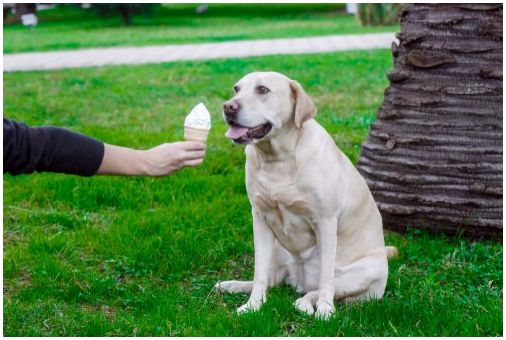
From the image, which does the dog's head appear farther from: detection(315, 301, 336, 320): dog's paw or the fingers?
detection(315, 301, 336, 320): dog's paw

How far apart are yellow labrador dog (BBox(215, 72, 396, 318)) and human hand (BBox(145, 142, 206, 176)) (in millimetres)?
279

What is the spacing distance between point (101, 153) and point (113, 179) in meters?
3.28

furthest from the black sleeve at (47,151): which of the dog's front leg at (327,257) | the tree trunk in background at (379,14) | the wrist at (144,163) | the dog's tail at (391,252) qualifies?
the tree trunk in background at (379,14)

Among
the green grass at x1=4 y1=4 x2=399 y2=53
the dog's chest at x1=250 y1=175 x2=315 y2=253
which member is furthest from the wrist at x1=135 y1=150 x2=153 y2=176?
the green grass at x1=4 y1=4 x2=399 y2=53

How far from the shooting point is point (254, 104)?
4.09 meters

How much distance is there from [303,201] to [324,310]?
0.56 m

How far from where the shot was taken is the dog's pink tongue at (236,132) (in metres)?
4.04

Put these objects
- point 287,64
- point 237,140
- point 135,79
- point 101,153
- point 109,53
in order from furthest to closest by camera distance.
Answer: point 109,53 < point 287,64 < point 135,79 < point 237,140 < point 101,153

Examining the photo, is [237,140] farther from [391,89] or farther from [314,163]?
[391,89]

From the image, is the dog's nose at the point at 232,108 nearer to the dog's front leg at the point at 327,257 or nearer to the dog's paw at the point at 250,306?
the dog's front leg at the point at 327,257

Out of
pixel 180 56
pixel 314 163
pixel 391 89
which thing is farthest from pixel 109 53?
pixel 314 163

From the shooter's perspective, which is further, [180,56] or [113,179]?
[180,56]

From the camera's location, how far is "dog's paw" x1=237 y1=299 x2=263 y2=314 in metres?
4.20

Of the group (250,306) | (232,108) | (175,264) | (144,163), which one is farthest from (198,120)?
(175,264)
